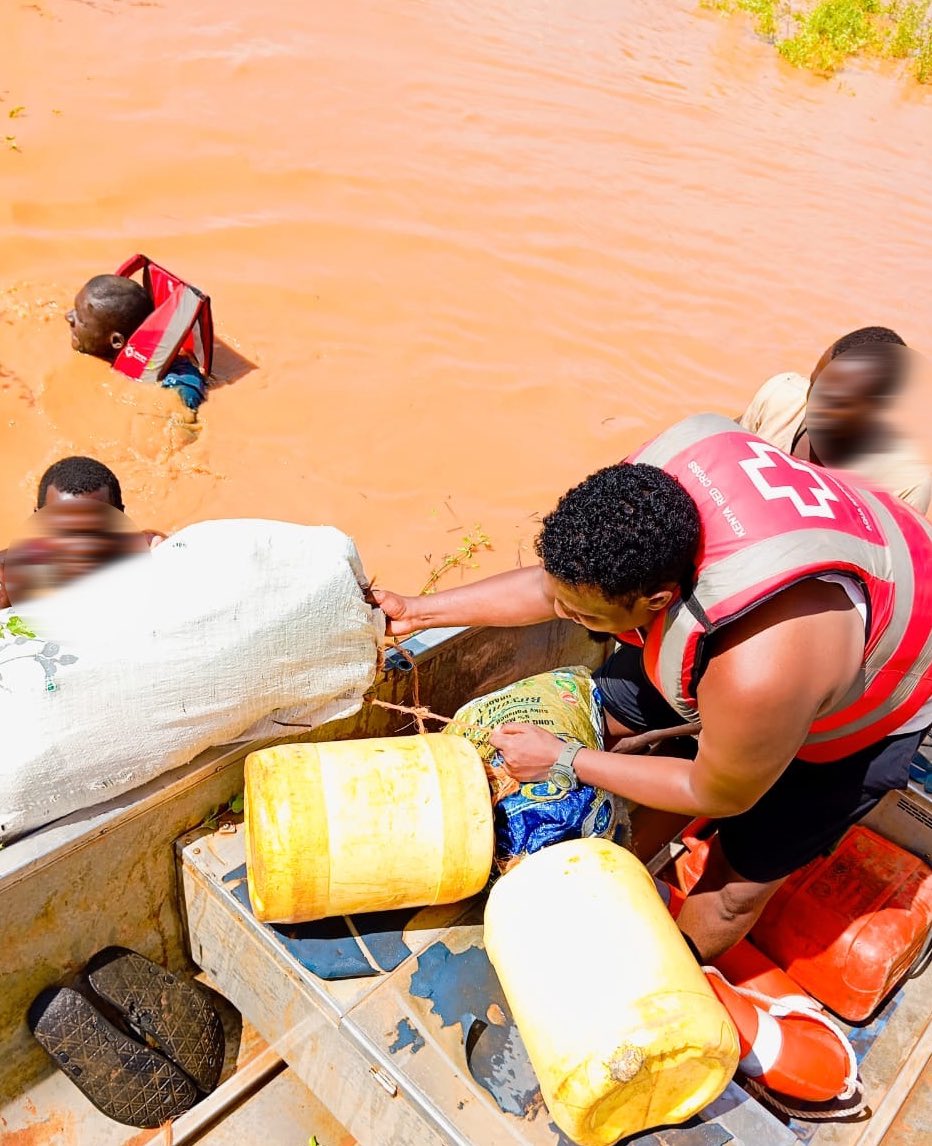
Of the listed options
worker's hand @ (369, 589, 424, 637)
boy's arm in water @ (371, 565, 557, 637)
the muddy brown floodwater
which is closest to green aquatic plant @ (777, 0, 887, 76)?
the muddy brown floodwater

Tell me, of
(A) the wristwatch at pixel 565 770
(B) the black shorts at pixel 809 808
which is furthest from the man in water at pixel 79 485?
(B) the black shorts at pixel 809 808

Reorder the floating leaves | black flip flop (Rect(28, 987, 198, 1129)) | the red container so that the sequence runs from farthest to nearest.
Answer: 1. the floating leaves
2. the red container
3. black flip flop (Rect(28, 987, 198, 1129))

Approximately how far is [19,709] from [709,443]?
1481 mm

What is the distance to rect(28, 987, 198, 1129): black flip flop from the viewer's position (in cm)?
194

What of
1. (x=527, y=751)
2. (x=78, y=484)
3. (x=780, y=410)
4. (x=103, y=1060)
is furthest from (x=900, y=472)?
(x=103, y=1060)

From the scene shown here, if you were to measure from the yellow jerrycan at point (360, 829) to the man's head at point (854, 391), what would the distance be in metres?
1.44

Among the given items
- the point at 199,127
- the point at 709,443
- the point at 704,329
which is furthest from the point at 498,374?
the point at 709,443

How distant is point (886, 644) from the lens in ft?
5.90

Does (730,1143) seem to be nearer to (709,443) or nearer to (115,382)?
(709,443)

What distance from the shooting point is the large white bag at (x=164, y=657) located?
5.79 ft

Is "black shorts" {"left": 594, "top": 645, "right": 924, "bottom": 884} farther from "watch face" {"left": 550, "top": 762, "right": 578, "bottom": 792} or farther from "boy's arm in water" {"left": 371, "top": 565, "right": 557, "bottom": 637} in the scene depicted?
"boy's arm in water" {"left": 371, "top": 565, "right": 557, "bottom": 637}

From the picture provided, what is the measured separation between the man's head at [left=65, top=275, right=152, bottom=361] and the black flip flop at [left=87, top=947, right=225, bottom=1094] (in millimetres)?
3494

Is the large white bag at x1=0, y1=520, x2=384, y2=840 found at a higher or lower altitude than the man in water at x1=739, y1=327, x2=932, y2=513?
lower

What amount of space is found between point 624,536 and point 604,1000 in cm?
85
